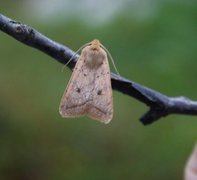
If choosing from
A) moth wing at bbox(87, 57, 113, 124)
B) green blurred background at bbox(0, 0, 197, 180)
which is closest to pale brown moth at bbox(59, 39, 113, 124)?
moth wing at bbox(87, 57, 113, 124)

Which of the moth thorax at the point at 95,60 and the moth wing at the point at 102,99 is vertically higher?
the moth thorax at the point at 95,60

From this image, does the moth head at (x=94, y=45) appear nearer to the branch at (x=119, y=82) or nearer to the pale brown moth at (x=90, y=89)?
the pale brown moth at (x=90, y=89)

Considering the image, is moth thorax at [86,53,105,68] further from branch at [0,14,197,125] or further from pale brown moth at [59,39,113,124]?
branch at [0,14,197,125]

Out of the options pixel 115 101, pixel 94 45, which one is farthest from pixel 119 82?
pixel 115 101

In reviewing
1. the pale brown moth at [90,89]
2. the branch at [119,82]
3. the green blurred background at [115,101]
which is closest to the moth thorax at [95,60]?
the pale brown moth at [90,89]

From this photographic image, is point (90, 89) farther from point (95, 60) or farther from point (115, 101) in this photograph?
point (115, 101)

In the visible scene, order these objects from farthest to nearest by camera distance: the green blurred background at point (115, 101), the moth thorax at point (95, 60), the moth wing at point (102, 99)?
the green blurred background at point (115, 101)
the moth thorax at point (95, 60)
the moth wing at point (102, 99)
